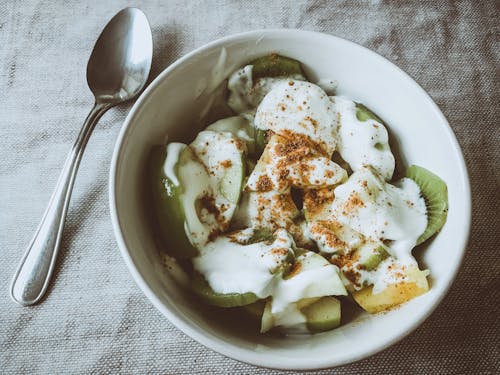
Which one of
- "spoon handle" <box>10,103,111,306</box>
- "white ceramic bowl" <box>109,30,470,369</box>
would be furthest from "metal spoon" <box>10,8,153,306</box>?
"white ceramic bowl" <box>109,30,470,369</box>

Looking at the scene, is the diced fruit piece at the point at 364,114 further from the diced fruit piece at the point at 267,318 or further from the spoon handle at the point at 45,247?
the spoon handle at the point at 45,247

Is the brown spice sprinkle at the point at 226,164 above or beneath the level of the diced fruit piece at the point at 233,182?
Result: above

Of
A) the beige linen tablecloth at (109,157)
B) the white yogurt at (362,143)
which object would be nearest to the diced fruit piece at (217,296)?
the beige linen tablecloth at (109,157)

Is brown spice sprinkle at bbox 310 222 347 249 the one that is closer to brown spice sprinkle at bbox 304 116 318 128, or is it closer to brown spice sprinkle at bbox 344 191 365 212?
brown spice sprinkle at bbox 344 191 365 212

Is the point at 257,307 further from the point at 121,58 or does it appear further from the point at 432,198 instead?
the point at 121,58

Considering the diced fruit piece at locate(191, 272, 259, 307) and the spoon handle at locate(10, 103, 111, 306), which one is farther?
the spoon handle at locate(10, 103, 111, 306)

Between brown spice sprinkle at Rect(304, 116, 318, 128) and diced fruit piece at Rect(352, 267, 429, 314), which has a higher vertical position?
brown spice sprinkle at Rect(304, 116, 318, 128)

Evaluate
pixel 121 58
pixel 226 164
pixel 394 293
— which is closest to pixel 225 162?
pixel 226 164
